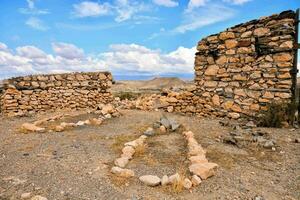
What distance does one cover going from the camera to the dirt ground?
167 inches

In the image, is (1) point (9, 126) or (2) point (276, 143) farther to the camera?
(1) point (9, 126)

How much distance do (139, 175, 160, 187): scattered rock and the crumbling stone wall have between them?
597 cm

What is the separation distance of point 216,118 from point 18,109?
859 cm

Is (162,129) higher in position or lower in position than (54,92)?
lower

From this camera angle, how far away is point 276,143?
6805mm

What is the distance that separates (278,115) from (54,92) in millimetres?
9485

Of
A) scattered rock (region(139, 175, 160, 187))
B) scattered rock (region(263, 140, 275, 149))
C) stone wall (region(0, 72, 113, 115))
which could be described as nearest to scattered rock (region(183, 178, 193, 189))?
scattered rock (region(139, 175, 160, 187))

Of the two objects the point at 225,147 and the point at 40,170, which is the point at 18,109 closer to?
the point at 40,170

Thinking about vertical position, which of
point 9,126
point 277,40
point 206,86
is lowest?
point 9,126

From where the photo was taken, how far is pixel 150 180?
14.7ft

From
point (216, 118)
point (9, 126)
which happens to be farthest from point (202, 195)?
point (9, 126)

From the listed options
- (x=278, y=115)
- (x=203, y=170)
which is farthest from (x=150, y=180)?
(x=278, y=115)

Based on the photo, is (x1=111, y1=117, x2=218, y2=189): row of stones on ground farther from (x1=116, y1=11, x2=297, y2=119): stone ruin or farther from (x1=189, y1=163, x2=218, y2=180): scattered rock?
(x1=116, y1=11, x2=297, y2=119): stone ruin

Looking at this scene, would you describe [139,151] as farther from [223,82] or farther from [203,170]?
[223,82]
